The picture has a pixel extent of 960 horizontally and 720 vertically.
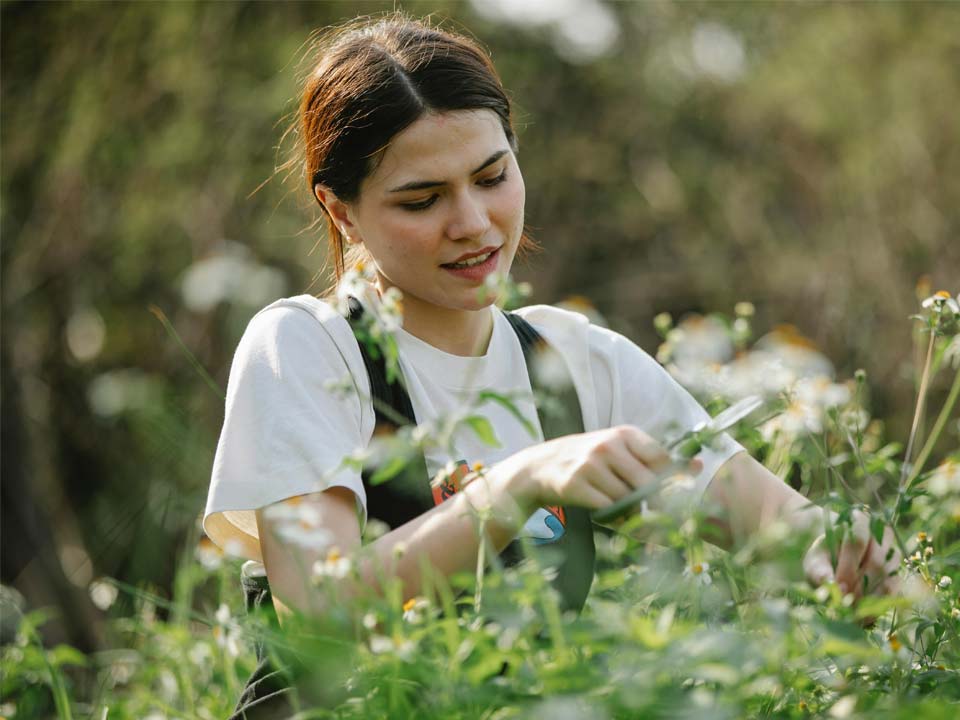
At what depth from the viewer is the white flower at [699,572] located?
1237 millimetres

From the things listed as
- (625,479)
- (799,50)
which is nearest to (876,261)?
(799,50)

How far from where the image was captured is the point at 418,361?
5.91 ft

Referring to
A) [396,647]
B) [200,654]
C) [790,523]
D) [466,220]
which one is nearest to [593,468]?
[396,647]

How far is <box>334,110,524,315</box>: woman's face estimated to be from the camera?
1.69 m

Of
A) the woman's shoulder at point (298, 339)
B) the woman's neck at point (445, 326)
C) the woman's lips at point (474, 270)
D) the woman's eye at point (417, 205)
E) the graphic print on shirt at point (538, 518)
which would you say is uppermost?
the woman's eye at point (417, 205)

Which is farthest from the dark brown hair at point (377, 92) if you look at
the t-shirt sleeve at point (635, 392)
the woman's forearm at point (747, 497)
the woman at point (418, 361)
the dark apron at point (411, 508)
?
the woman's forearm at point (747, 497)

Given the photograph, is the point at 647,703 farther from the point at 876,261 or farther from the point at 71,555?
the point at 876,261

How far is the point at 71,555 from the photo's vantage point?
4.92m

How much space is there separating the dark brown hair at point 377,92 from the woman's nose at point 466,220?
0.47ft

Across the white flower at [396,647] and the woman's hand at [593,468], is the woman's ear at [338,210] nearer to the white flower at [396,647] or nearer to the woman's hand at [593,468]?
the woman's hand at [593,468]

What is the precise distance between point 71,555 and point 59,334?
933mm

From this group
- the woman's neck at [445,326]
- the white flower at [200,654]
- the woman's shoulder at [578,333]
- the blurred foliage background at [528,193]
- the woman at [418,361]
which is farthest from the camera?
the blurred foliage background at [528,193]

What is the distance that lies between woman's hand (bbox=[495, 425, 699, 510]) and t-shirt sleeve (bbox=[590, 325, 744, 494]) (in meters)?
0.66

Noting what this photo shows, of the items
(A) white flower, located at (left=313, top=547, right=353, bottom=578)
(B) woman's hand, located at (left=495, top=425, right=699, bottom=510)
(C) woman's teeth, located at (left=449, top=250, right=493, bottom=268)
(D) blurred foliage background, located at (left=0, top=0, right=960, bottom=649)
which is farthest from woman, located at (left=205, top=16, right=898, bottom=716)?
(D) blurred foliage background, located at (left=0, top=0, right=960, bottom=649)
